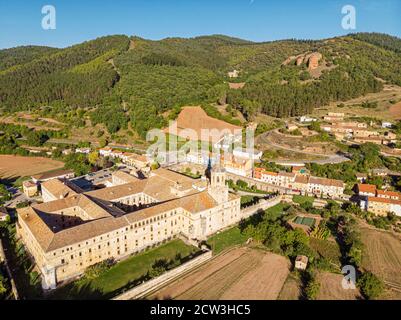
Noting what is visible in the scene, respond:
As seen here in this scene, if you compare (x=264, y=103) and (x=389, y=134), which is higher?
(x=264, y=103)

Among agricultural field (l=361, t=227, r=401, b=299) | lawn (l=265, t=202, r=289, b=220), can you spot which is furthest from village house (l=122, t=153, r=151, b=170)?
agricultural field (l=361, t=227, r=401, b=299)

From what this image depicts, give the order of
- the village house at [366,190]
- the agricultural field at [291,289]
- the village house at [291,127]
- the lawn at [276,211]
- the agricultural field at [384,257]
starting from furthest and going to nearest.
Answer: the village house at [291,127] < the village house at [366,190] < the lawn at [276,211] < the agricultural field at [384,257] < the agricultural field at [291,289]

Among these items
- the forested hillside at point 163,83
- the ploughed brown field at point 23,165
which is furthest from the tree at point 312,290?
the forested hillside at point 163,83

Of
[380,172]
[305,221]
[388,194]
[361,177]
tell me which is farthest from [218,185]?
[380,172]

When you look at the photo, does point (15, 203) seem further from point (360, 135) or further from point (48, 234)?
point (360, 135)

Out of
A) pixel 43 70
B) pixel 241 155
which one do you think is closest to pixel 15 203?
pixel 241 155

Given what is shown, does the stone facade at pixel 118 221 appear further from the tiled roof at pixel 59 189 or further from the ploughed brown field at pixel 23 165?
the ploughed brown field at pixel 23 165
